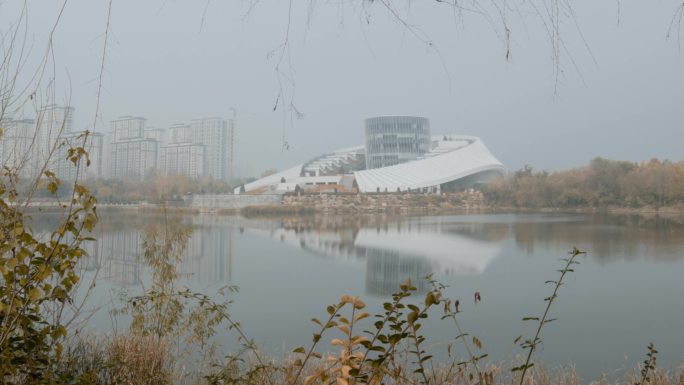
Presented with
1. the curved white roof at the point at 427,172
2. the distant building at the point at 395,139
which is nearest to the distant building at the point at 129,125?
the curved white roof at the point at 427,172

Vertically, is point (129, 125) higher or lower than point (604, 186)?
higher

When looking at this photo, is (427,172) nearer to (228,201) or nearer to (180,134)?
(228,201)

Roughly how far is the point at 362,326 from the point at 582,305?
2.84m

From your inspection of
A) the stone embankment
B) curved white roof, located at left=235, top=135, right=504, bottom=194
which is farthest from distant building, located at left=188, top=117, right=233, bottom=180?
curved white roof, located at left=235, top=135, right=504, bottom=194

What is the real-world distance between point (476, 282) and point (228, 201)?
2132 cm

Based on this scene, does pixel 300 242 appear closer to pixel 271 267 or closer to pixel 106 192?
pixel 271 267

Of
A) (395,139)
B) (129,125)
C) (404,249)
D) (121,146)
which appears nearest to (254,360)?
(404,249)

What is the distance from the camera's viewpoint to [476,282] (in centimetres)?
630

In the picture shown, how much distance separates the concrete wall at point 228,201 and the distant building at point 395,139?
49.2ft

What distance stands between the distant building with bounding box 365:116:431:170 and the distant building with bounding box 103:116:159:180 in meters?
24.7

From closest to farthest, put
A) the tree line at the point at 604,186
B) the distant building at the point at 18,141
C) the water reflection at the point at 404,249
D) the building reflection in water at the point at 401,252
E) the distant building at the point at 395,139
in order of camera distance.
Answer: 1. the distant building at the point at 18,141
2. the water reflection at the point at 404,249
3. the building reflection in water at the point at 401,252
4. the tree line at the point at 604,186
5. the distant building at the point at 395,139

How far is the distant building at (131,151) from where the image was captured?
42.3 feet

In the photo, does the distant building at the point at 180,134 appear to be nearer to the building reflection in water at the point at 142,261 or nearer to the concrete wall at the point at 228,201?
the concrete wall at the point at 228,201

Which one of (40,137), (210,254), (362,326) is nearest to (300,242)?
(210,254)
